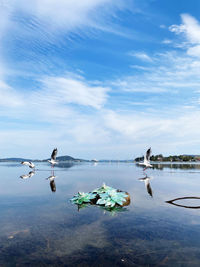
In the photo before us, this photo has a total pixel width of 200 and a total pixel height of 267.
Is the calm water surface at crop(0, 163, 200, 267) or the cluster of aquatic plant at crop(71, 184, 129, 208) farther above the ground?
the cluster of aquatic plant at crop(71, 184, 129, 208)

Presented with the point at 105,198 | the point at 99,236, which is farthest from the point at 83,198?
the point at 99,236

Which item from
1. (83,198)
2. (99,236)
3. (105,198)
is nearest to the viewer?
(99,236)

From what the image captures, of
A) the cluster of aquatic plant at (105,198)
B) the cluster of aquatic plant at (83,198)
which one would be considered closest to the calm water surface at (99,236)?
the cluster of aquatic plant at (105,198)

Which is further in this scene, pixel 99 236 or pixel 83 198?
pixel 83 198

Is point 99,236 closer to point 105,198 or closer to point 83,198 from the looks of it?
point 105,198

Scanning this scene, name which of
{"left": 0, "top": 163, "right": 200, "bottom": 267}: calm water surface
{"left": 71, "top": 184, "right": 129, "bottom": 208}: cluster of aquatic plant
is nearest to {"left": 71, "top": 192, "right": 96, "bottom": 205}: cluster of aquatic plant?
{"left": 71, "top": 184, "right": 129, "bottom": 208}: cluster of aquatic plant

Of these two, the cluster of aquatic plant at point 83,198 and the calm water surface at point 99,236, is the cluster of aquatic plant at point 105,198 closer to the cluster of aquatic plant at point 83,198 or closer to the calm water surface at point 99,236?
the cluster of aquatic plant at point 83,198

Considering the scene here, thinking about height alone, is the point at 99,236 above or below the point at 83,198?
below

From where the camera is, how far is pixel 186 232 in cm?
710

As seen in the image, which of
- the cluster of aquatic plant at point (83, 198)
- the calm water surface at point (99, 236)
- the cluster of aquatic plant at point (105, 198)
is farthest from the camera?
the cluster of aquatic plant at point (83, 198)

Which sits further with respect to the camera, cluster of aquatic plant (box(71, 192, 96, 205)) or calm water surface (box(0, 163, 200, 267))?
cluster of aquatic plant (box(71, 192, 96, 205))

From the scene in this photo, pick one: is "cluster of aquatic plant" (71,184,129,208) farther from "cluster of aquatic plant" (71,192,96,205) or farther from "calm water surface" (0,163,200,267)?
"calm water surface" (0,163,200,267)

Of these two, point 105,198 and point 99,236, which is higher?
point 105,198

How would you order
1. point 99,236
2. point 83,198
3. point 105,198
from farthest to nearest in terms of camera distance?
1. point 83,198
2. point 105,198
3. point 99,236
